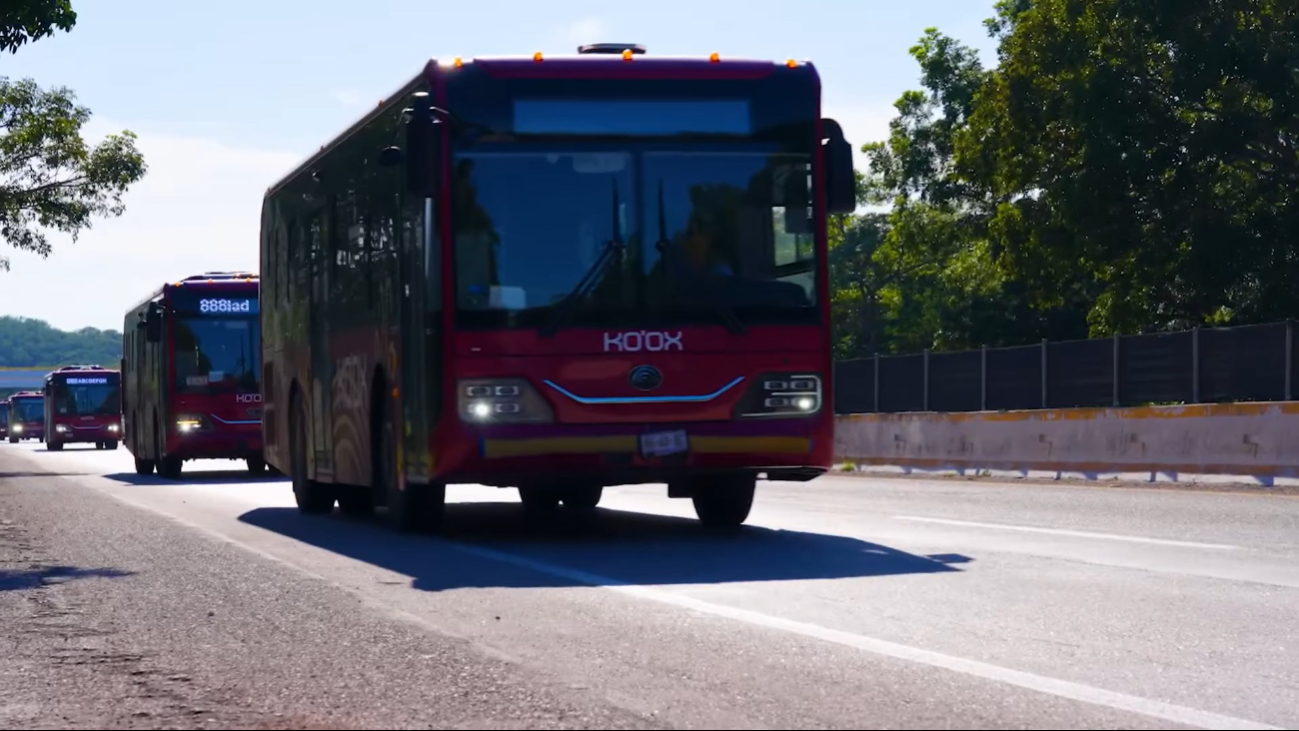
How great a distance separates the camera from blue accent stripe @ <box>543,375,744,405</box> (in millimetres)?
13266

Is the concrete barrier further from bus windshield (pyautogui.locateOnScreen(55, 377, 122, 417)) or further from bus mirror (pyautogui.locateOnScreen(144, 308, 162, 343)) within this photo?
bus windshield (pyautogui.locateOnScreen(55, 377, 122, 417))

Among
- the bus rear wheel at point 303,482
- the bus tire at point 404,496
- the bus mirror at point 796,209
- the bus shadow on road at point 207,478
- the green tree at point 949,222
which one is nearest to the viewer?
the bus mirror at point 796,209

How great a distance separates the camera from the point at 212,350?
32719 mm

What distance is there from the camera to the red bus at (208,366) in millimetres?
32469

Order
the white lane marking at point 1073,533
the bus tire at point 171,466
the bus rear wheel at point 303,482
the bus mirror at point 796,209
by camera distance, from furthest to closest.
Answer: the bus tire at point 171,466 → the bus rear wheel at point 303,482 → the bus mirror at point 796,209 → the white lane marking at point 1073,533

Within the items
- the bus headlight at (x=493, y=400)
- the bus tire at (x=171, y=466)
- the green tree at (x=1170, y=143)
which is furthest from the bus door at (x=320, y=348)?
the green tree at (x=1170, y=143)

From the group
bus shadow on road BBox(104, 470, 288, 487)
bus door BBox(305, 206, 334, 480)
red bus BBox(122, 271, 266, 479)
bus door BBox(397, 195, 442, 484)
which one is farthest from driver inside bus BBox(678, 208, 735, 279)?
red bus BBox(122, 271, 266, 479)

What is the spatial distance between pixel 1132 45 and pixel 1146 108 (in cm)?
135

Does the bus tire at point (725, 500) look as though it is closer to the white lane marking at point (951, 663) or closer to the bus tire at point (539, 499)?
the bus tire at point (539, 499)

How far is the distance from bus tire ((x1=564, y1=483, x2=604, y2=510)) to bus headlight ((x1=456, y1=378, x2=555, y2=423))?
4.62 meters

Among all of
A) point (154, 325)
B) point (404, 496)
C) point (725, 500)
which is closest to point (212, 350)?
point (154, 325)

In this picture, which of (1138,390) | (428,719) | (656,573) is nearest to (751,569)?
(656,573)

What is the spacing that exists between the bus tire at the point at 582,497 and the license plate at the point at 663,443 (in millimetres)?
4532

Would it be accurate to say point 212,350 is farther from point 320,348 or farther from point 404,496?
point 404,496
